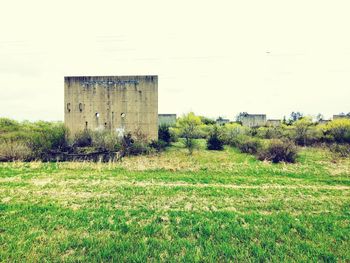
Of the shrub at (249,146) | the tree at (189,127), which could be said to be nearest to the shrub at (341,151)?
the shrub at (249,146)

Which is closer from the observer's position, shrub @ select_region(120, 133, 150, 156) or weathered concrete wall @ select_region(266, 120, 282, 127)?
shrub @ select_region(120, 133, 150, 156)

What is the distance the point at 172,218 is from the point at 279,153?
1236 cm

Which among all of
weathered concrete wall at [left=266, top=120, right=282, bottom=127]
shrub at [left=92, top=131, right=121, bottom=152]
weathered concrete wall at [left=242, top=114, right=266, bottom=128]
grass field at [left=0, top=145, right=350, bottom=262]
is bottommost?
grass field at [left=0, top=145, right=350, bottom=262]

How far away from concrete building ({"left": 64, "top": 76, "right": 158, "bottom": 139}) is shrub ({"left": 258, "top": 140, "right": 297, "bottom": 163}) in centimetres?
1022

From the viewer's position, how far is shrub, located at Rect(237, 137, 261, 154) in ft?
60.4

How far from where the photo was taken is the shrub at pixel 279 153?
14758 millimetres

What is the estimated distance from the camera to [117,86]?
20.9 m

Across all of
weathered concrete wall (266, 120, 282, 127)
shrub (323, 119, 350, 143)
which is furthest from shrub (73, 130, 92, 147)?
weathered concrete wall (266, 120, 282, 127)

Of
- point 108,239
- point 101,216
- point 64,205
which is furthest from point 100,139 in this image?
point 108,239

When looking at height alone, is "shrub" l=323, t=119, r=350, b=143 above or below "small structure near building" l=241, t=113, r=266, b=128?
below

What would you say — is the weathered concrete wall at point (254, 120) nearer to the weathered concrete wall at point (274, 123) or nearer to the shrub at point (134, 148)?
the weathered concrete wall at point (274, 123)

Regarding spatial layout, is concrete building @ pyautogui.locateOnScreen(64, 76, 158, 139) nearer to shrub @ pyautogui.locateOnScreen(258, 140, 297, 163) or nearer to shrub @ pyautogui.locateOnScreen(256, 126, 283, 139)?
shrub @ pyautogui.locateOnScreen(258, 140, 297, 163)

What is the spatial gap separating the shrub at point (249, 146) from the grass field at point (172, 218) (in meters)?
8.27

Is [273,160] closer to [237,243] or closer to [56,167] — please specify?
[237,243]
